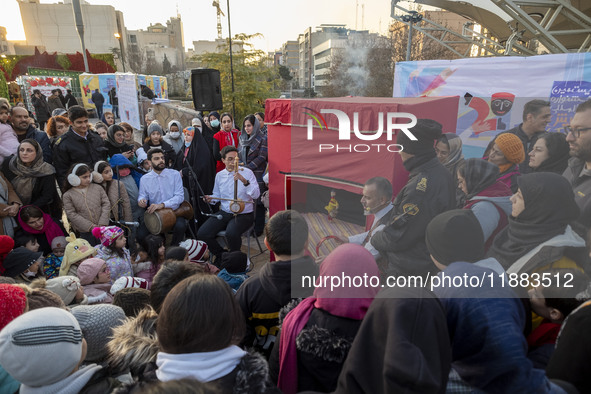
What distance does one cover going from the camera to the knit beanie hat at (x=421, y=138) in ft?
7.02

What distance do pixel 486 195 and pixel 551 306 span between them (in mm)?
900

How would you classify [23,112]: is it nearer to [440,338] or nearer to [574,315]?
[440,338]

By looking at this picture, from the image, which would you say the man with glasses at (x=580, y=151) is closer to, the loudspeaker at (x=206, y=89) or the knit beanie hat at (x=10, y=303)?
the knit beanie hat at (x=10, y=303)

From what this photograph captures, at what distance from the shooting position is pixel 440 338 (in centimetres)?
95

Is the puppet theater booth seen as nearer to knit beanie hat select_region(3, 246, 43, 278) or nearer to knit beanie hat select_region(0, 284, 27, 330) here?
knit beanie hat select_region(0, 284, 27, 330)

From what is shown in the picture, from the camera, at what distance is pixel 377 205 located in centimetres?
253

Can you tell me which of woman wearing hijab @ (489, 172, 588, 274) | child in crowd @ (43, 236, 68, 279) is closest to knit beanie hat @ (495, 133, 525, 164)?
woman wearing hijab @ (489, 172, 588, 274)

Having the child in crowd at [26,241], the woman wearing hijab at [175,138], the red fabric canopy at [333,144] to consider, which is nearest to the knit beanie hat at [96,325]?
the red fabric canopy at [333,144]

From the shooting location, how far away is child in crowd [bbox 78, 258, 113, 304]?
8.88 feet

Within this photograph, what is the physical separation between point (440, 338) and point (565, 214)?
1.16 m

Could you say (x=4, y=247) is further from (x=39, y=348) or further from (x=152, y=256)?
(x=39, y=348)

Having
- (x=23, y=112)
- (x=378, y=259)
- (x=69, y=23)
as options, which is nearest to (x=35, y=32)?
(x=69, y=23)

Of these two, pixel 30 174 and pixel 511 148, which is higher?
pixel 511 148

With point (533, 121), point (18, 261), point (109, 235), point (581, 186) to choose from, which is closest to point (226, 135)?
point (109, 235)
